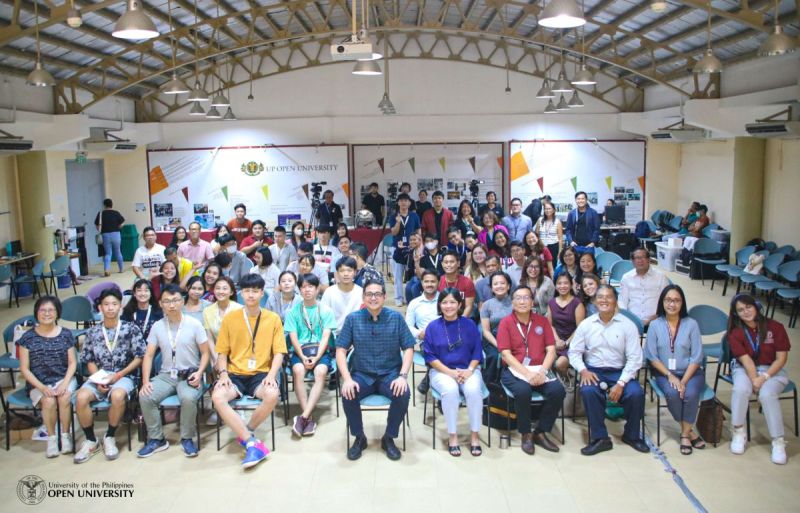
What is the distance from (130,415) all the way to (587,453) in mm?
3315

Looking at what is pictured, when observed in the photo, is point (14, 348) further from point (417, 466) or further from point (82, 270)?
point (82, 270)

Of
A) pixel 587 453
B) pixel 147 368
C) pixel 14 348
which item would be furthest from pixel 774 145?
pixel 14 348

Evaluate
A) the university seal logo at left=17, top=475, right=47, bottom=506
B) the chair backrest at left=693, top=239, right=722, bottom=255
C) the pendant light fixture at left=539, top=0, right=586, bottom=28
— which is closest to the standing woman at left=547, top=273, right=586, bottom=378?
the pendant light fixture at left=539, top=0, right=586, bottom=28

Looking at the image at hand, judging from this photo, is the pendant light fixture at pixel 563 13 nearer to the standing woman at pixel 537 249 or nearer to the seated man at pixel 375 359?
the seated man at pixel 375 359

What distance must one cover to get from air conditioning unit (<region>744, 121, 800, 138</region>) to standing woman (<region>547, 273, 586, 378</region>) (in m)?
4.86

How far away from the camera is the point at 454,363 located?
4.98 metres

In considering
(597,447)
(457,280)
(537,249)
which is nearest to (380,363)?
(457,280)

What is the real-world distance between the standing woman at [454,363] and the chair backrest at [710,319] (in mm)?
2070

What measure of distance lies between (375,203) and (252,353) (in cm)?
905

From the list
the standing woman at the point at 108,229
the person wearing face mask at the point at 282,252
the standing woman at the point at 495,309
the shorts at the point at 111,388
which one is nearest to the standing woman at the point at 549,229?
the person wearing face mask at the point at 282,252

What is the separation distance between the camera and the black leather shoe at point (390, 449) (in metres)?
4.81

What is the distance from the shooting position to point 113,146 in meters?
12.9

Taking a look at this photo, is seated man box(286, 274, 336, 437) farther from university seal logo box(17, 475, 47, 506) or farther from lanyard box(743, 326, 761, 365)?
lanyard box(743, 326, 761, 365)

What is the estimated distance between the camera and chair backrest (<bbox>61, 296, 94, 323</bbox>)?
6.34 metres
